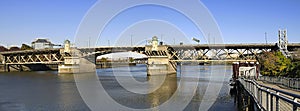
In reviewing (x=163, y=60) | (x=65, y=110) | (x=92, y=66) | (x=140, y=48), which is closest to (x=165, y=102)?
(x=65, y=110)

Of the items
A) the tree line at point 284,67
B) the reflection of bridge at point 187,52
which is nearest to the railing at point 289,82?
the tree line at point 284,67

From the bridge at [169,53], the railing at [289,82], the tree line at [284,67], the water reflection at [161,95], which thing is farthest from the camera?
the bridge at [169,53]

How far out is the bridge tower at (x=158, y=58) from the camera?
92875 millimetres

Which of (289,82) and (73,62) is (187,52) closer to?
(73,62)

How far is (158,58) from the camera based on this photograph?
9512 centimetres

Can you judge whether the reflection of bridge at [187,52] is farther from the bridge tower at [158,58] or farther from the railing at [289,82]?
the railing at [289,82]

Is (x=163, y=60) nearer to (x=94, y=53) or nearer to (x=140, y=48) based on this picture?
(x=140, y=48)

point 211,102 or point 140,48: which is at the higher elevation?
point 140,48

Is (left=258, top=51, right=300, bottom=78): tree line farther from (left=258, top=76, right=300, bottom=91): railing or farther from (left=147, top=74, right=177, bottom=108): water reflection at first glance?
(left=147, top=74, right=177, bottom=108): water reflection

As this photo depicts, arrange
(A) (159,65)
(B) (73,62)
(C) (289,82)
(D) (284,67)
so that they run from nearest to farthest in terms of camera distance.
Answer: (C) (289,82) < (D) (284,67) < (A) (159,65) < (B) (73,62)

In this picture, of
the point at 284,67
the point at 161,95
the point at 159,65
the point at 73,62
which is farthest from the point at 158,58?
the point at 161,95

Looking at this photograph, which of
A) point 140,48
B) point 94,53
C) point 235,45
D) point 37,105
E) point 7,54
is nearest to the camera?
point 37,105

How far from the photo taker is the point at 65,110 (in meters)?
28.1

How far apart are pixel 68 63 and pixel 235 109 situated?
86680 millimetres
